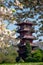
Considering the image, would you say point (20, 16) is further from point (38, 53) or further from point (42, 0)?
point (38, 53)

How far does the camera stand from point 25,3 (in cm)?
731

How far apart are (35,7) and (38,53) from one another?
36.2 m

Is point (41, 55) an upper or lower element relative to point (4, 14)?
lower

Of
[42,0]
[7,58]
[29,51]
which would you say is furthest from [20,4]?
[29,51]

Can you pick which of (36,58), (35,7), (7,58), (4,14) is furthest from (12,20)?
(36,58)

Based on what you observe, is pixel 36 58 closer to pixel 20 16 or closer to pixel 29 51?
pixel 29 51

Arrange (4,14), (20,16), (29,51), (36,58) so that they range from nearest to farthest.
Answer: (4,14) < (20,16) < (36,58) < (29,51)

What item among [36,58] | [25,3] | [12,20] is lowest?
[36,58]

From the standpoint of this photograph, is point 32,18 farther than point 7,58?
No

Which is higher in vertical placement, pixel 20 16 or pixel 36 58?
pixel 20 16

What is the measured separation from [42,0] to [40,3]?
0.64 feet

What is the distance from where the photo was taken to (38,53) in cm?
4359

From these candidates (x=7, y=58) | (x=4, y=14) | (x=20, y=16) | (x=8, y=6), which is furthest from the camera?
(x=7, y=58)

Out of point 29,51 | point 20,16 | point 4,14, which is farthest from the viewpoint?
point 29,51
